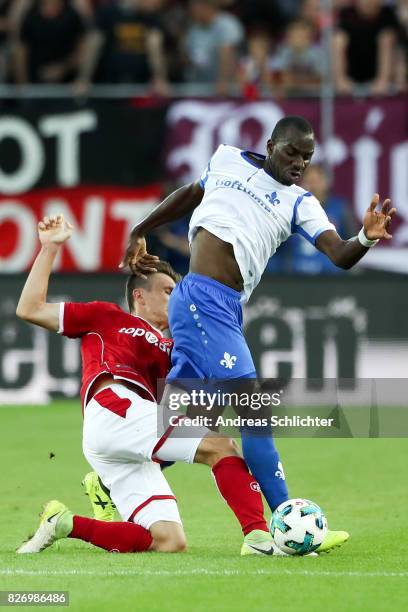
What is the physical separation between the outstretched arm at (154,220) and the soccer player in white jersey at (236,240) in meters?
0.27

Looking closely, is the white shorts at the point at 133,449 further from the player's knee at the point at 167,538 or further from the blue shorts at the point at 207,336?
the blue shorts at the point at 207,336

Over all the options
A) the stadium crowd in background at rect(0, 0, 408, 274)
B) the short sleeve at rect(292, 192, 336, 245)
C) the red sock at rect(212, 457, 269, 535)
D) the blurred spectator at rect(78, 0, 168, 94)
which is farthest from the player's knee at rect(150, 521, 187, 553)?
the blurred spectator at rect(78, 0, 168, 94)

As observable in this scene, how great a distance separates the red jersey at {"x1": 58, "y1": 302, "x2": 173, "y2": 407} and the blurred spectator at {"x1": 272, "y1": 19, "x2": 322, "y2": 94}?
9370 millimetres

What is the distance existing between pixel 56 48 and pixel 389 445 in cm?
693

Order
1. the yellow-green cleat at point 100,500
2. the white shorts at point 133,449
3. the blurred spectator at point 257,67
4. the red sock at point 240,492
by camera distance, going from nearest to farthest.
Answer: the red sock at point 240,492, the white shorts at point 133,449, the yellow-green cleat at point 100,500, the blurred spectator at point 257,67

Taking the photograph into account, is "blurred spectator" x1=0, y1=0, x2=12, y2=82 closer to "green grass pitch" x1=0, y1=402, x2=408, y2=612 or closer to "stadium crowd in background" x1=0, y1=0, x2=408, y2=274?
"stadium crowd in background" x1=0, y1=0, x2=408, y2=274

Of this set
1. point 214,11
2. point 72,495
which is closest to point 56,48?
point 214,11

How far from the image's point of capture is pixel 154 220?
8516mm

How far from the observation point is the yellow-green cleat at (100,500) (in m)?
8.12

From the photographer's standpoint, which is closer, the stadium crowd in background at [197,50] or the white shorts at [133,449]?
the white shorts at [133,449]

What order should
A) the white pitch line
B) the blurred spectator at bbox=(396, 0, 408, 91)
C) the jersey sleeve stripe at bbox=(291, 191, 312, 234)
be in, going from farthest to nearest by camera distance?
the blurred spectator at bbox=(396, 0, 408, 91) → the jersey sleeve stripe at bbox=(291, 191, 312, 234) → the white pitch line

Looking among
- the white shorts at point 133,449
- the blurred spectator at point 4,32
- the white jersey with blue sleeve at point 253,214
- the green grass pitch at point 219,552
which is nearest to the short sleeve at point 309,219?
the white jersey with blue sleeve at point 253,214

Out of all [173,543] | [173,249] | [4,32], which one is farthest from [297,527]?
[4,32]

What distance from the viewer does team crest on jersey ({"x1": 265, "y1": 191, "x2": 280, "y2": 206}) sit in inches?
309
